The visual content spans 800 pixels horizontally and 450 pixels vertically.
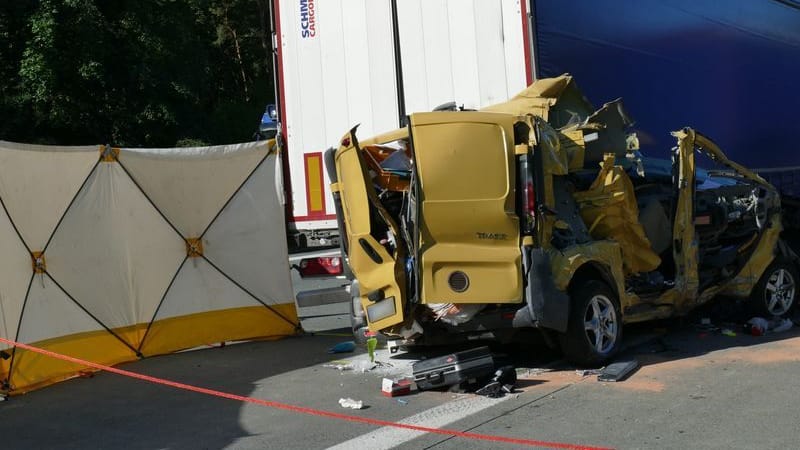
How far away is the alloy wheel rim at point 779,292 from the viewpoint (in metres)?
8.90

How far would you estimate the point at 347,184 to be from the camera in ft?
24.5

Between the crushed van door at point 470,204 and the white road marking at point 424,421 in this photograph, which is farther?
the crushed van door at point 470,204

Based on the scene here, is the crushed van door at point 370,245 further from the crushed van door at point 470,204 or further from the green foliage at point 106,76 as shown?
the green foliage at point 106,76

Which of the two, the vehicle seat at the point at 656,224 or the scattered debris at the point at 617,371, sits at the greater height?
the vehicle seat at the point at 656,224

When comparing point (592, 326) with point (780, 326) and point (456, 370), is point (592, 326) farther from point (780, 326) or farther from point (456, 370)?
point (780, 326)

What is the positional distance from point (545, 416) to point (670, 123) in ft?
21.8

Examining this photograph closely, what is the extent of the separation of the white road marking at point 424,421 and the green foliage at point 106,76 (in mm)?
16838

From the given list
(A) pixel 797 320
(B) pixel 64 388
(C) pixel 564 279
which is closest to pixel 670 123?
(A) pixel 797 320

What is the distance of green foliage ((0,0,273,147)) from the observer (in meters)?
20.4

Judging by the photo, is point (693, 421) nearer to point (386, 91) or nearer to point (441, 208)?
point (441, 208)

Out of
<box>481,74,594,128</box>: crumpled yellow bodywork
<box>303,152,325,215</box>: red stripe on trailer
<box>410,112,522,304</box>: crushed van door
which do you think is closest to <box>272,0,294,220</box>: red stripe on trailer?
<box>303,152,325,215</box>: red stripe on trailer

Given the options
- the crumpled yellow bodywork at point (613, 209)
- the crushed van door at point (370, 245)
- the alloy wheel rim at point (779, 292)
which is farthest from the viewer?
the alloy wheel rim at point (779, 292)

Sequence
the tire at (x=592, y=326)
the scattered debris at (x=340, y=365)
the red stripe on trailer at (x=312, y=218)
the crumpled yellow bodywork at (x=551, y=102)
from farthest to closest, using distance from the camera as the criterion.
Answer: the red stripe on trailer at (x=312, y=218)
the scattered debris at (x=340, y=365)
the crumpled yellow bodywork at (x=551, y=102)
the tire at (x=592, y=326)

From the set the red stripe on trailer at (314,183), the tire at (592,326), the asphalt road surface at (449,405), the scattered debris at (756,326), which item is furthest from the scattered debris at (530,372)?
the red stripe on trailer at (314,183)
